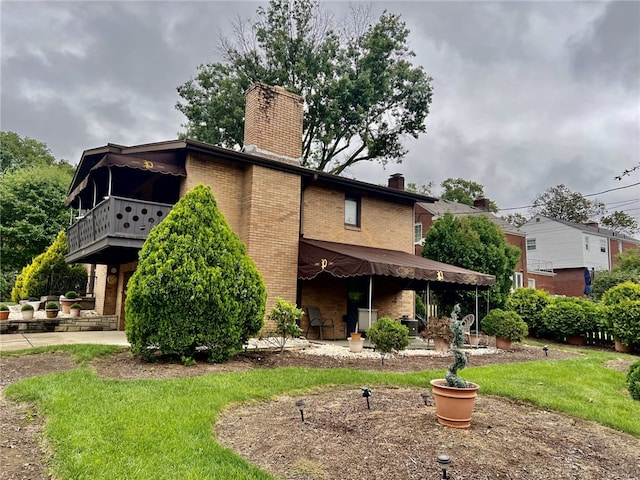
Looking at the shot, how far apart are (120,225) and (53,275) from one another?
10.0 m

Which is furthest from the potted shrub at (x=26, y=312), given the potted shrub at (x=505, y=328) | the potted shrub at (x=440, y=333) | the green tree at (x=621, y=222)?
Answer: the green tree at (x=621, y=222)

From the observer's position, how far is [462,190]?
49781mm

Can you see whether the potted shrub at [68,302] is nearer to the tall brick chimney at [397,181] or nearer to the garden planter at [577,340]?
the tall brick chimney at [397,181]

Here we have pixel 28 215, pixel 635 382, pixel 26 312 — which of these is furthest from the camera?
pixel 28 215

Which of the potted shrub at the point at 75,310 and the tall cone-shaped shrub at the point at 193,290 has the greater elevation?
the tall cone-shaped shrub at the point at 193,290

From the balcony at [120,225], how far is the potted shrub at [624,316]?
48.3ft

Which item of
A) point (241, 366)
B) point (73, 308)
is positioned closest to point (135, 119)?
point (73, 308)

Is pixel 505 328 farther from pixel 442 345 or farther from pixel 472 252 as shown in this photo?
pixel 472 252

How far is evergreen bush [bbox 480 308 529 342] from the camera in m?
12.2

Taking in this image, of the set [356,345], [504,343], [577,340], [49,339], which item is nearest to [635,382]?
[356,345]

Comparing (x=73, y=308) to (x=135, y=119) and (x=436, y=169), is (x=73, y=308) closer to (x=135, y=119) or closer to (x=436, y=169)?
(x=135, y=119)

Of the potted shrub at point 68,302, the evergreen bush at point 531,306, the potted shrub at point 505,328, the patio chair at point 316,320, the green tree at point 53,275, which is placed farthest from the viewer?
the green tree at point 53,275

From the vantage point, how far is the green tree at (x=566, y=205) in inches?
1981

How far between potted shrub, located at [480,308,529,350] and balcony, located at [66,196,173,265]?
9.97 meters
